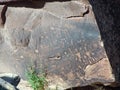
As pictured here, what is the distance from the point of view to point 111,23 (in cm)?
352

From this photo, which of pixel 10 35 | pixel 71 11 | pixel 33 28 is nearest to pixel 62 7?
pixel 71 11

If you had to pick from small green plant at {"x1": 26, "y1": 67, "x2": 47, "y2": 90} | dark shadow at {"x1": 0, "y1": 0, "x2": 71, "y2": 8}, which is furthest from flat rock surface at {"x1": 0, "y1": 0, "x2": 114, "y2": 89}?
small green plant at {"x1": 26, "y1": 67, "x2": 47, "y2": 90}

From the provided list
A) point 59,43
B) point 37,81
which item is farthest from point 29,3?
point 37,81

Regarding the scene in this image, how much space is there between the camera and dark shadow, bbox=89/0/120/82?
11.3 feet

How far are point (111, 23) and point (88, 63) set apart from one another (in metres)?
0.44

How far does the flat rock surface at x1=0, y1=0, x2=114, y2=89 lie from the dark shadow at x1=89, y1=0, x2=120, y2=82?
0.18 feet

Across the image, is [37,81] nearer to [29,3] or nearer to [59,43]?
[59,43]

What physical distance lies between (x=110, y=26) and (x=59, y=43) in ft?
1.75

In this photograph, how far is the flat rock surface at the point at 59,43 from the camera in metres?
3.54

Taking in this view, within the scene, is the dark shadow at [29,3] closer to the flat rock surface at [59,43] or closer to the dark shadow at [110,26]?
the flat rock surface at [59,43]

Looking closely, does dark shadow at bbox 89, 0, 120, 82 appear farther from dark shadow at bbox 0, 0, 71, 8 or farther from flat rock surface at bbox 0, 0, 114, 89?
dark shadow at bbox 0, 0, 71, 8

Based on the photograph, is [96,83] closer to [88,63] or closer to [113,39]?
[88,63]

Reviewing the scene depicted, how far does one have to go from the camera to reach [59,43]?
369cm

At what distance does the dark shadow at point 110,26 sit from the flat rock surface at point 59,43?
0.05 m
